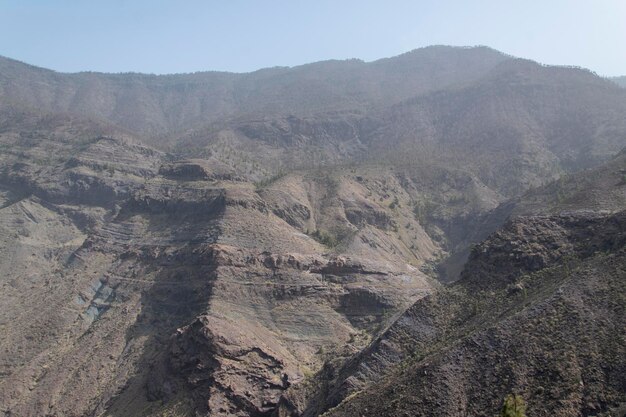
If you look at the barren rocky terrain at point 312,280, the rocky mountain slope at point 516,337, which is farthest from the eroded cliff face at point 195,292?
the rocky mountain slope at point 516,337

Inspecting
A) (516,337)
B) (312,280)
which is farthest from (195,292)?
(516,337)

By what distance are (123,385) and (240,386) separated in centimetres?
1629

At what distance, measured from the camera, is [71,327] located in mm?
76438


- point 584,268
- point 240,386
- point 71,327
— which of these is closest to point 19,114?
point 71,327

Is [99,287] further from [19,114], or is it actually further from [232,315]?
[19,114]

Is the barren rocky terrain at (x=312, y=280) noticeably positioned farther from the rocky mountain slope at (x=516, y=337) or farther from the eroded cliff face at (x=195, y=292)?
the eroded cliff face at (x=195, y=292)

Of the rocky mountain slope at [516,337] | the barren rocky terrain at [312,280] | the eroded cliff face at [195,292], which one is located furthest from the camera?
the eroded cliff face at [195,292]

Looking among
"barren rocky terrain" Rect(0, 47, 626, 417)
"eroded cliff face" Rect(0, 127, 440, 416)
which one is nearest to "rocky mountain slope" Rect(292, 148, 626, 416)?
"barren rocky terrain" Rect(0, 47, 626, 417)

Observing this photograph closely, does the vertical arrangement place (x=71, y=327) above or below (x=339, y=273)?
below

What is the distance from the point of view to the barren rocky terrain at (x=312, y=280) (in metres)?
39.8

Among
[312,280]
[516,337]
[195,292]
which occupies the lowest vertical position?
[195,292]

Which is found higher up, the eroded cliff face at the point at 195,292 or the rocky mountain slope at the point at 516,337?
the rocky mountain slope at the point at 516,337

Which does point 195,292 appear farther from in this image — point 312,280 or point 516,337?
point 516,337

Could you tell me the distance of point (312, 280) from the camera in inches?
2960
